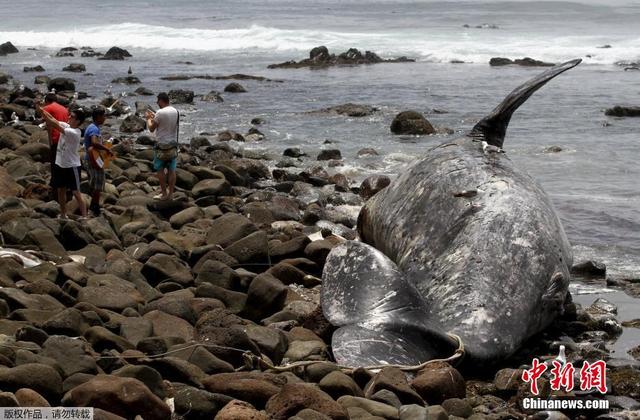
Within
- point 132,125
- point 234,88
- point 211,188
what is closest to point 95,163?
point 211,188

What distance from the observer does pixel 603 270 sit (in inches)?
436

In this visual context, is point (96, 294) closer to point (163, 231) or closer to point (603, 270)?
point (163, 231)

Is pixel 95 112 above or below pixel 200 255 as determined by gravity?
above

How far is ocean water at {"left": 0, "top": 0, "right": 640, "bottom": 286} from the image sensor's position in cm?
1750

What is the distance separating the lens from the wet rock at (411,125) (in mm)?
21953

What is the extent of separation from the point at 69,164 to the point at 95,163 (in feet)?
1.52

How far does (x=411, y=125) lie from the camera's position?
22016 millimetres

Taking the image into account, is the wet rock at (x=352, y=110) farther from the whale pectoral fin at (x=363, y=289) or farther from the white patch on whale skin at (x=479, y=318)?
the white patch on whale skin at (x=479, y=318)

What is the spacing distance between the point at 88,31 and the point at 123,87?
28414 mm

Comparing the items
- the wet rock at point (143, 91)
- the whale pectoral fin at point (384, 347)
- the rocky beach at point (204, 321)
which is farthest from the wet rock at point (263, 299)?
the wet rock at point (143, 91)

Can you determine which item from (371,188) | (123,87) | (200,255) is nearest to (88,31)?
(123,87)

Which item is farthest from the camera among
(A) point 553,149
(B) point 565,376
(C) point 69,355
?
(A) point 553,149

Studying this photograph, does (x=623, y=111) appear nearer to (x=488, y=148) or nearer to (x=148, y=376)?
(x=488, y=148)

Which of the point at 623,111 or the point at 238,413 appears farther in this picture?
the point at 623,111
